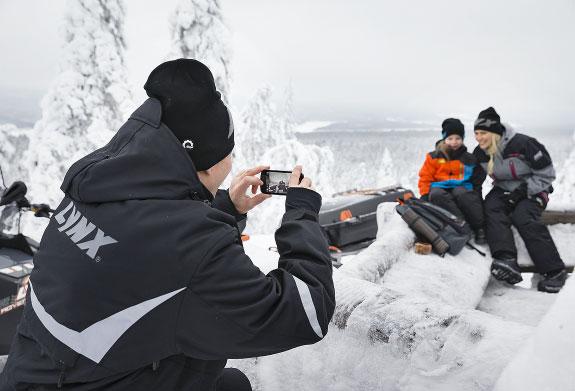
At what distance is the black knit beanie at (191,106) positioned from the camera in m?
1.36

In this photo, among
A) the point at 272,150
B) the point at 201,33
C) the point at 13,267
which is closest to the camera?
the point at 13,267

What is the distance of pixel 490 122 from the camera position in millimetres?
4688

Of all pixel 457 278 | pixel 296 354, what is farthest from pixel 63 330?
pixel 457 278

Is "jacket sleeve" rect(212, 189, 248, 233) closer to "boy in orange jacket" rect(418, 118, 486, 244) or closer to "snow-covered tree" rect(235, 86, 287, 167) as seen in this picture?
"boy in orange jacket" rect(418, 118, 486, 244)

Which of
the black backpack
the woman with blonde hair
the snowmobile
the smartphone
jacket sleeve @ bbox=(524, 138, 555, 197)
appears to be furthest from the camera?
jacket sleeve @ bbox=(524, 138, 555, 197)

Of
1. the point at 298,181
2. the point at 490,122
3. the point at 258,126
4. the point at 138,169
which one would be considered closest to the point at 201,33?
the point at 258,126

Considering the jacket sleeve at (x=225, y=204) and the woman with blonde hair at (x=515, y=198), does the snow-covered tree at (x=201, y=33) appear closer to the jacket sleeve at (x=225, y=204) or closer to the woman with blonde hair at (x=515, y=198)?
the woman with blonde hair at (x=515, y=198)

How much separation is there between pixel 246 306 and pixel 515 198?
458 centimetres

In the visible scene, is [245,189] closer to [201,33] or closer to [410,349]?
[410,349]

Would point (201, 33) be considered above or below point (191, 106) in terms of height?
above

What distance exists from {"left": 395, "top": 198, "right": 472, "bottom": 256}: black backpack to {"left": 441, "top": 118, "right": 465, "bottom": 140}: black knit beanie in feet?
4.64

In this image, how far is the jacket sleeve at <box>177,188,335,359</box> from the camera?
1.11m

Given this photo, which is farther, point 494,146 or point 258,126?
point 258,126

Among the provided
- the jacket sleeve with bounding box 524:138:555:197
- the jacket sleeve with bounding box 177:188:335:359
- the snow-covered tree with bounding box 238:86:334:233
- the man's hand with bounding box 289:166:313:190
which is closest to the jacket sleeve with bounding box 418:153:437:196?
the jacket sleeve with bounding box 524:138:555:197
